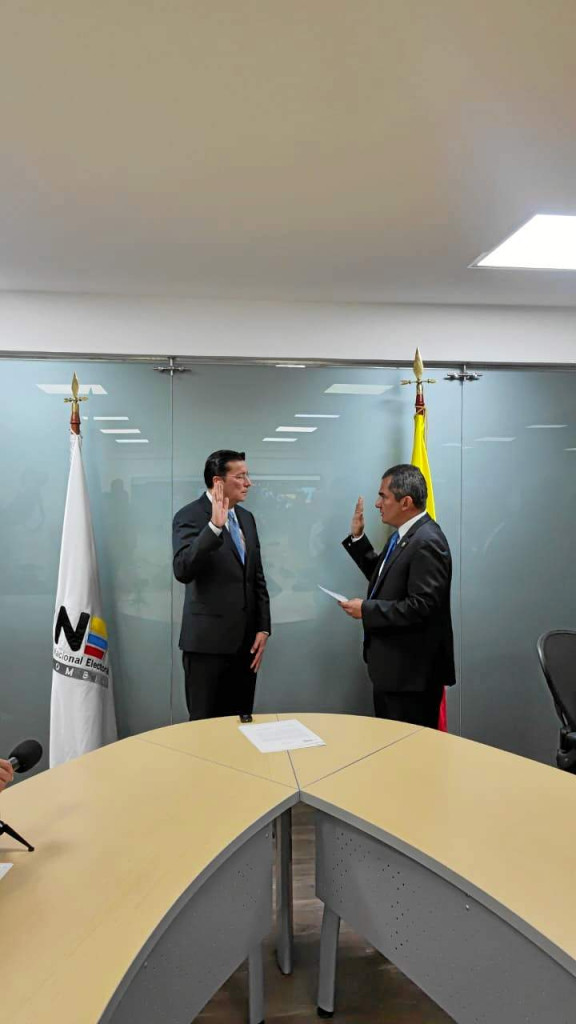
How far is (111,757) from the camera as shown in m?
2.11

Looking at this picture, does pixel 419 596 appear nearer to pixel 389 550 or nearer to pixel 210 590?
pixel 389 550

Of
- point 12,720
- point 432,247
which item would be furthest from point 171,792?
point 432,247

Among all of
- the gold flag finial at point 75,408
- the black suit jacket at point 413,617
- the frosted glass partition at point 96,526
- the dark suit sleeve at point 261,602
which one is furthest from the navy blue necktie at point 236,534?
the gold flag finial at point 75,408

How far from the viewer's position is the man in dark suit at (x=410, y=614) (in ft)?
9.59

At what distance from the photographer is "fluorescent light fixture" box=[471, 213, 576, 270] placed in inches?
112

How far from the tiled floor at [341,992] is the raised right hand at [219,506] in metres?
1.71

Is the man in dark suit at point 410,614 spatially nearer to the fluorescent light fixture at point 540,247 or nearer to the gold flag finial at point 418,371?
the gold flag finial at point 418,371

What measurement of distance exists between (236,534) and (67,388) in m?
1.36

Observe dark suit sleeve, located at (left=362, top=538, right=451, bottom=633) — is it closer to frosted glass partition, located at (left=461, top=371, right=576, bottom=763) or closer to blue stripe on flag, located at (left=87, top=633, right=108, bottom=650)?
frosted glass partition, located at (left=461, top=371, right=576, bottom=763)

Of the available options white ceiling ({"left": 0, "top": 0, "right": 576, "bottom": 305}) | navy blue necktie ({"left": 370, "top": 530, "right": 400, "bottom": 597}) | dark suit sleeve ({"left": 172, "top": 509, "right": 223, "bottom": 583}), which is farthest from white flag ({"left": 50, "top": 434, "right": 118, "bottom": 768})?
navy blue necktie ({"left": 370, "top": 530, "right": 400, "bottom": 597})

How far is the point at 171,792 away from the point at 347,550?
2.10m

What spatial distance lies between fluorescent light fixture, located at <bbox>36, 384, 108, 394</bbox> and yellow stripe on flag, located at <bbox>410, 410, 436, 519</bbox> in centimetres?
184

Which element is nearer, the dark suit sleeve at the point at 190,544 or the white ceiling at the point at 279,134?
the white ceiling at the point at 279,134

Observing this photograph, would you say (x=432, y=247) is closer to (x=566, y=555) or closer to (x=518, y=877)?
(x=566, y=555)
